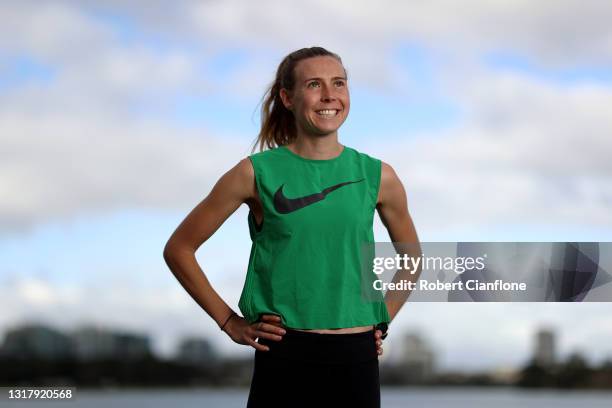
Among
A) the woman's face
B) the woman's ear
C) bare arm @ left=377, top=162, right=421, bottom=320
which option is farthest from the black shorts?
the woman's ear

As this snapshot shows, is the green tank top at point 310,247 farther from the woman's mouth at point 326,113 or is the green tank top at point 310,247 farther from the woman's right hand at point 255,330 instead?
the woman's mouth at point 326,113

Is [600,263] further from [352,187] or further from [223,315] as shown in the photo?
[223,315]

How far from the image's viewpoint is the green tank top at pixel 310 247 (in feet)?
Result: 11.9

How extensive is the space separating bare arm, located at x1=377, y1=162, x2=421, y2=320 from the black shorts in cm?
39

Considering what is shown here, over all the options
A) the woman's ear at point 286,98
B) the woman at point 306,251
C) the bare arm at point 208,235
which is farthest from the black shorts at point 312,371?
the woman's ear at point 286,98

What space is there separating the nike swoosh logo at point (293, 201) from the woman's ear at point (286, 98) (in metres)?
0.42

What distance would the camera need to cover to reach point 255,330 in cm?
368

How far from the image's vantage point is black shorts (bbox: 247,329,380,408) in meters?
3.61

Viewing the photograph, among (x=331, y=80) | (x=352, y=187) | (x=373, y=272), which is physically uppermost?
(x=331, y=80)

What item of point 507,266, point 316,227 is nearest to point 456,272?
point 507,266

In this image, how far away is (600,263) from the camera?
5.02 m

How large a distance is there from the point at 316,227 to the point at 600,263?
2.08 meters

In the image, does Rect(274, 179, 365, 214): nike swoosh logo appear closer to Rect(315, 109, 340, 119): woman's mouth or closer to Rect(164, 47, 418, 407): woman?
Rect(164, 47, 418, 407): woman

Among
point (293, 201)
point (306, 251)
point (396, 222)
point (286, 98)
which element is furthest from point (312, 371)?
point (286, 98)
